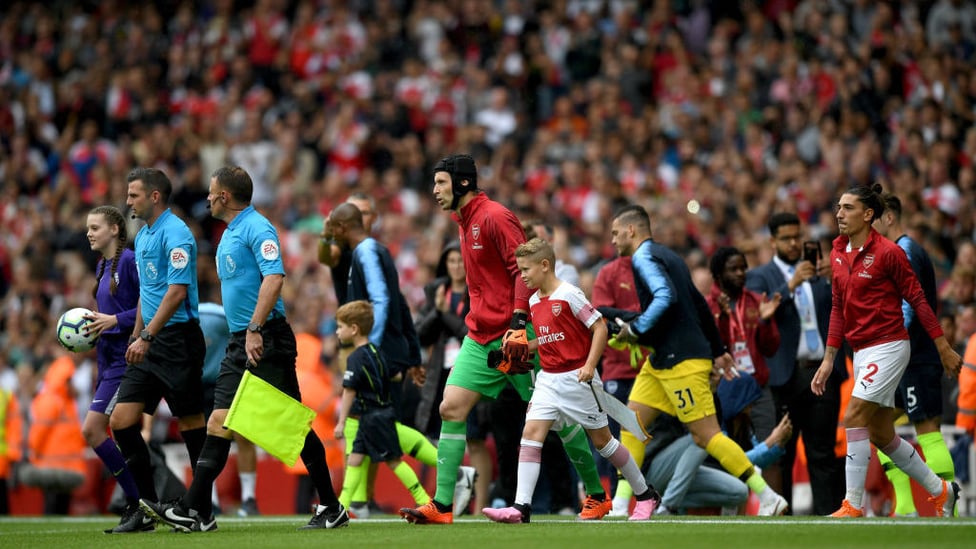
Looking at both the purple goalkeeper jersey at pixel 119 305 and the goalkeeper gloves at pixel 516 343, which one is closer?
the goalkeeper gloves at pixel 516 343

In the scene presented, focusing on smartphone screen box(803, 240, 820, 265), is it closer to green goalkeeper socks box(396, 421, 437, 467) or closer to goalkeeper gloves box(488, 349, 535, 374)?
goalkeeper gloves box(488, 349, 535, 374)

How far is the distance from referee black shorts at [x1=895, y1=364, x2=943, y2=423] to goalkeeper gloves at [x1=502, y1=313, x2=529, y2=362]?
3146 mm

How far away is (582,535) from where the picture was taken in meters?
8.24

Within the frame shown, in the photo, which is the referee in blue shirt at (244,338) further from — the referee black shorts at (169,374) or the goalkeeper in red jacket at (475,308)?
the goalkeeper in red jacket at (475,308)

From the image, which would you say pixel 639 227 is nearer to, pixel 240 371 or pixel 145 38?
pixel 240 371

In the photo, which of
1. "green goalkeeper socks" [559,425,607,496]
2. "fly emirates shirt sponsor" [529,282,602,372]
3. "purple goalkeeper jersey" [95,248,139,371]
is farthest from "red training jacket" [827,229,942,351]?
"purple goalkeeper jersey" [95,248,139,371]

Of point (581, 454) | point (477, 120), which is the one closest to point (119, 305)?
point (581, 454)

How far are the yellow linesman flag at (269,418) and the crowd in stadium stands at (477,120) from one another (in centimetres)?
441

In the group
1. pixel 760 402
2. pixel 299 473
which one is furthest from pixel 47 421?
pixel 760 402

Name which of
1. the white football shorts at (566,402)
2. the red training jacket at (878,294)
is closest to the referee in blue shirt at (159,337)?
the white football shorts at (566,402)

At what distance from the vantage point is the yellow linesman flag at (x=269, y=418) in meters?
8.94

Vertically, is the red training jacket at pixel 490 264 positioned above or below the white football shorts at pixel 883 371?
above

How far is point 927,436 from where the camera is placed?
1061 cm

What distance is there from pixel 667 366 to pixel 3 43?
63.4 ft
